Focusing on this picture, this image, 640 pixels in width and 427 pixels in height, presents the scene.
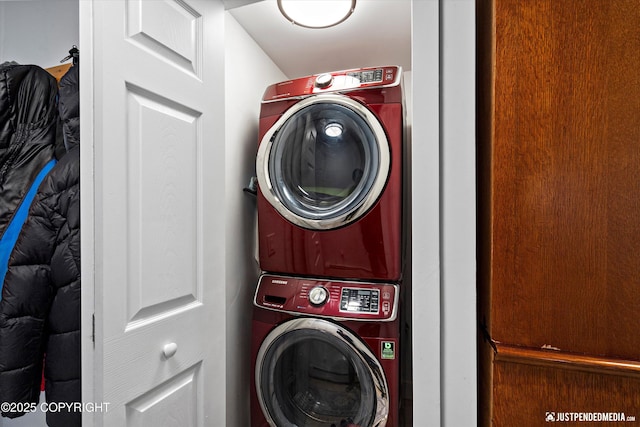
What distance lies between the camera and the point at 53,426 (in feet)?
3.10

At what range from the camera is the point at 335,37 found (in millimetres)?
1644

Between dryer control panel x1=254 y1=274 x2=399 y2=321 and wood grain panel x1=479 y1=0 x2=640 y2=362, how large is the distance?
1.82 feet

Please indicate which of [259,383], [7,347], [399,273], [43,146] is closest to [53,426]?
[7,347]

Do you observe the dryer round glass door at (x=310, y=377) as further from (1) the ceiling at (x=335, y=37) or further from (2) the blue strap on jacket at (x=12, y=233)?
(1) the ceiling at (x=335, y=37)

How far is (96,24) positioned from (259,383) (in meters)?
1.34

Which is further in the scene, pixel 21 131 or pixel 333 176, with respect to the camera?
pixel 333 176

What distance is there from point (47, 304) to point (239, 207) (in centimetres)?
74

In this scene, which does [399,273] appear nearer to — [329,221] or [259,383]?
Answer: [329,221]

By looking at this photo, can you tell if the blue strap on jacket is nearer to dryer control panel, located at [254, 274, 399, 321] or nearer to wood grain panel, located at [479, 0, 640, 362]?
dryer control panel, located at [254, 274, 399, 321]

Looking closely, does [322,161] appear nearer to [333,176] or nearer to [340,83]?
[333,176]

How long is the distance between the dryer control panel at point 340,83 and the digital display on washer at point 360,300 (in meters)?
0.83

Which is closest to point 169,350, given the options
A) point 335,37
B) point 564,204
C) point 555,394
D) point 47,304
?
point 47,304

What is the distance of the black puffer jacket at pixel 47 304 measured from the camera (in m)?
0.90

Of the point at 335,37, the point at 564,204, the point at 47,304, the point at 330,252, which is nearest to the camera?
the point at 564,204
